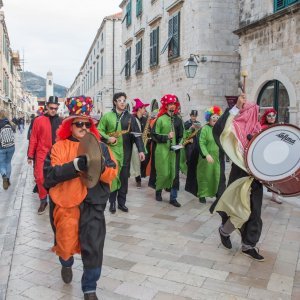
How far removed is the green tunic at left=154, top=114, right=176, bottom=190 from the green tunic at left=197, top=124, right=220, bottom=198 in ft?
1.64

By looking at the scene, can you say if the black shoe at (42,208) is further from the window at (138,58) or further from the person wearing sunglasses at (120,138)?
the window at (138,58)

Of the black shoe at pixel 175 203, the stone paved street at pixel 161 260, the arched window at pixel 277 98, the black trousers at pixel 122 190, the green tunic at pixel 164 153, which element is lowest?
the stone paved street at pixel 161 260

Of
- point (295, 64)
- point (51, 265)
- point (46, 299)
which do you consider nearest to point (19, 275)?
point (51, 265)

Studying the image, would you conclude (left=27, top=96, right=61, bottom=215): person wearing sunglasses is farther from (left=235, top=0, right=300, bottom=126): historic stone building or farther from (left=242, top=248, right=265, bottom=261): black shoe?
(left=235, top=0, right=300, bottom=126): historic stone building

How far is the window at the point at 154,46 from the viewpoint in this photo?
18.5m

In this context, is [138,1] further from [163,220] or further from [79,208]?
[79,208]

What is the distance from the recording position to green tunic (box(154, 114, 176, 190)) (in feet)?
22.7

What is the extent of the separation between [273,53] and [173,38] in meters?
6.93

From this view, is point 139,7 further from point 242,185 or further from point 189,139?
point 242,185

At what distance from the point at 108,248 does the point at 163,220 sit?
1.44 metres

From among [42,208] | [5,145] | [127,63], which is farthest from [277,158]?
[127,63]

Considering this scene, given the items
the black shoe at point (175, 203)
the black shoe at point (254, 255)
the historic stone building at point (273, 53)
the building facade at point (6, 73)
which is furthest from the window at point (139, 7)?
the black shoe at point (254, 255)

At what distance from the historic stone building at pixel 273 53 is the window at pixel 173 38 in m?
A: 4.85

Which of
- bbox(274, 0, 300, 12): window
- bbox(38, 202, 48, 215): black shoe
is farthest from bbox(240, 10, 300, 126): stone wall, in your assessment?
bbox(38, 202, 48, 215): black shoe
